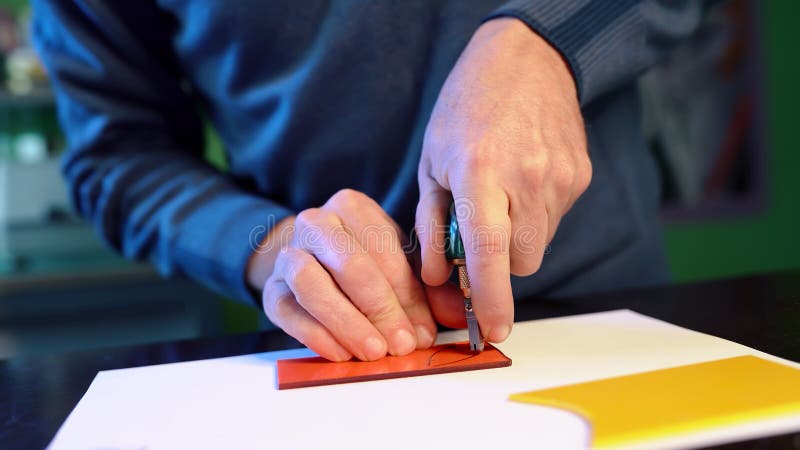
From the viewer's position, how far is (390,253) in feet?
1.78

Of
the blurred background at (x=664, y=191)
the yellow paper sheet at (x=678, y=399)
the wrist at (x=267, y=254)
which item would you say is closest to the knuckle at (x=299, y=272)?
the wrist at (x=267, y=254)

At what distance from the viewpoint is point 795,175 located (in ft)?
9.06

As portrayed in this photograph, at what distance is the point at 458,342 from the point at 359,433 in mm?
208

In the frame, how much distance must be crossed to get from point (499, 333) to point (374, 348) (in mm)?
102

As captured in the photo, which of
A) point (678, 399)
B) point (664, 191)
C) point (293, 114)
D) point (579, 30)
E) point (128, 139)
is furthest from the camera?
point (664, 191)

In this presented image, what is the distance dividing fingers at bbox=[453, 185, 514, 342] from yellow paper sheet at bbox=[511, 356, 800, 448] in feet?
0.31

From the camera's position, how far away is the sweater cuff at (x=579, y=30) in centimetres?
58

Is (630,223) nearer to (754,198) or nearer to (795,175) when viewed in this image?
(754,198)

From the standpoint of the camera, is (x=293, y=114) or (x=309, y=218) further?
(x=293, y=114)

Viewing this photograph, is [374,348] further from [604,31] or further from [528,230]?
[604,31]

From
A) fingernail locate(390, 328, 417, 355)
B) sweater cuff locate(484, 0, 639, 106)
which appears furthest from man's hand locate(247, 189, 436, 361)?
sweater cuff locate(484, 0, 639, 106)

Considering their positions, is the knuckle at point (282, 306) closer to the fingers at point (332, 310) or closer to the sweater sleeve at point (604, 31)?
the fingers at point (332, 310)

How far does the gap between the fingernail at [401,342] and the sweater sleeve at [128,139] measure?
0.89ft

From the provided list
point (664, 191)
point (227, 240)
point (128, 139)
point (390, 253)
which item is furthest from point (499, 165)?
point (664, 191)
